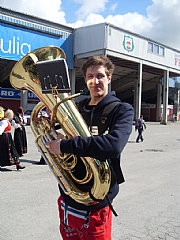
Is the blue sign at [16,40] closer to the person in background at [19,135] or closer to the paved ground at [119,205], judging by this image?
the person in background at [19,135]

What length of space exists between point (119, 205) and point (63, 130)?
9.47 ft

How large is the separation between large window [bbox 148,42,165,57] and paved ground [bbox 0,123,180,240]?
24240 millimetres

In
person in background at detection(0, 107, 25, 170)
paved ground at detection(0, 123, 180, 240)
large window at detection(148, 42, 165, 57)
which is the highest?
large window at detection(148, 42, 165, 57)

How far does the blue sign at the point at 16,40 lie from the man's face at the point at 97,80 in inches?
751

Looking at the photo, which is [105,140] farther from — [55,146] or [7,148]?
[7,148]

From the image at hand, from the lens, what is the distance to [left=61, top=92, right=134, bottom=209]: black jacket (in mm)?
1598

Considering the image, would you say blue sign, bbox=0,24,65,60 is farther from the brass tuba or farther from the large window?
the brass tuba

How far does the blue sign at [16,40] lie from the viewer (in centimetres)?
2003

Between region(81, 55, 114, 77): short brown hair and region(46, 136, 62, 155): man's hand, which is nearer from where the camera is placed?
A: region(46, 136, 62, 155): man's hand

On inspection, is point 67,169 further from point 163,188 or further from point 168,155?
point 168,155

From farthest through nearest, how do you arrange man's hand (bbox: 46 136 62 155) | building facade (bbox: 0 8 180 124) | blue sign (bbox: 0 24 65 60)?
1. building facade (bbox: 0 8 180 124)
2. blue sign (bbox: 0 24 65 60)
3. man's hand (bbox: 46 136 62 155)

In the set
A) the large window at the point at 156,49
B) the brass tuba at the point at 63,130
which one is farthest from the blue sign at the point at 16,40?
the brass tuba at the point at 63,130

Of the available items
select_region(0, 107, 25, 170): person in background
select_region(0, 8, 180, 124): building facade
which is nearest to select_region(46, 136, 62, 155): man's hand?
select_region(0, 107, 25, 170): person in background

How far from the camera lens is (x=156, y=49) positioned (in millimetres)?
29922
